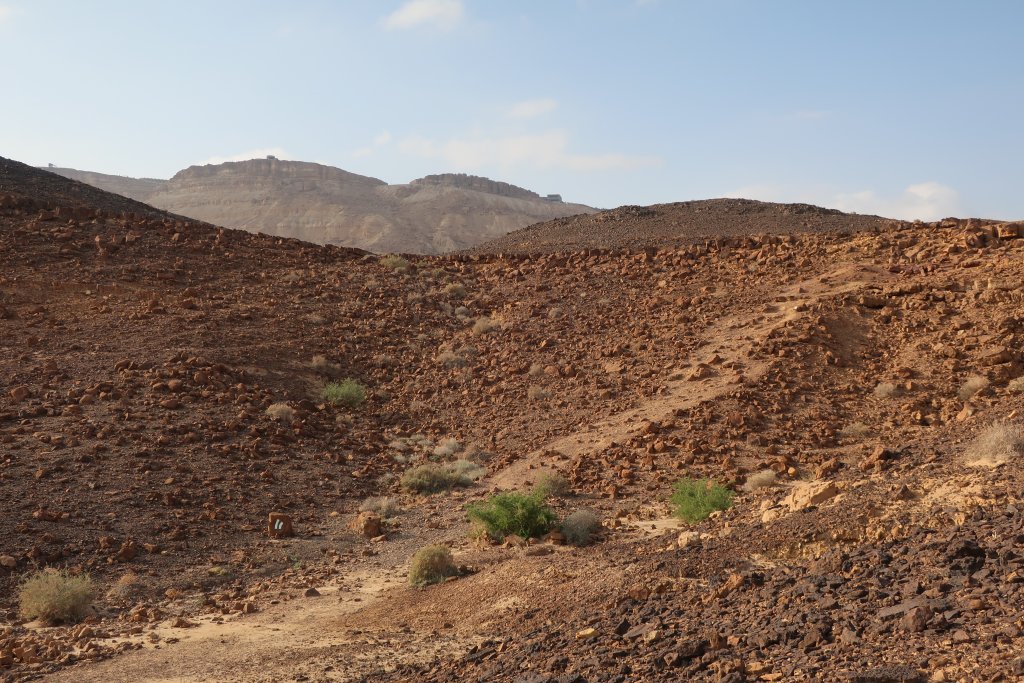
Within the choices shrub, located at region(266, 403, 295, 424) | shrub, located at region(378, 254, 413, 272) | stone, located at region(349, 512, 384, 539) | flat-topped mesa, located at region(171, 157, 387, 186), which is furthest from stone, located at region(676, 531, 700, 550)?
flat-topped mesa, located at region(171, 157, 387, 186)

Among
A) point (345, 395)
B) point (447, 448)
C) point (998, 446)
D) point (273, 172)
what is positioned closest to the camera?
point (998, 446)

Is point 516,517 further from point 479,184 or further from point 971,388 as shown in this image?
point 479,184

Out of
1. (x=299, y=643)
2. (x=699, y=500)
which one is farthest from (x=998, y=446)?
(x=299, y=643)

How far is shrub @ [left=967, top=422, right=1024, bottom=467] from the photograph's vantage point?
8688 mm

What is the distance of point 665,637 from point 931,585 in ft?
5.68

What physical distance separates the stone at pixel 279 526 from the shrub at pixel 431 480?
6.65 ft

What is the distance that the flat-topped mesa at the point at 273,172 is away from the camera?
9525 centimetres

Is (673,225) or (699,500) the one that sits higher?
(673,225)

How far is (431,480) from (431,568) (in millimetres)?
3904

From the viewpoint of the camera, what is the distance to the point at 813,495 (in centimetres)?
871

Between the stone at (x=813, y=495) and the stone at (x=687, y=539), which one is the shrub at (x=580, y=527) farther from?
the stone at (x=813, y=495)

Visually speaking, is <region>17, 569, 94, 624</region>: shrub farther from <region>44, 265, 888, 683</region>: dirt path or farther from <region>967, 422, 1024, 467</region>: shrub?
<region>967, 422, 1024, 467</region>: shrub

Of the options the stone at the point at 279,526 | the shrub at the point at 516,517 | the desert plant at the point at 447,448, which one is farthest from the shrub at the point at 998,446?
the stone at the point at 279,526

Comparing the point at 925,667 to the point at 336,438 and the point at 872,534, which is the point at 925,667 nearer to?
the point at 872,534
